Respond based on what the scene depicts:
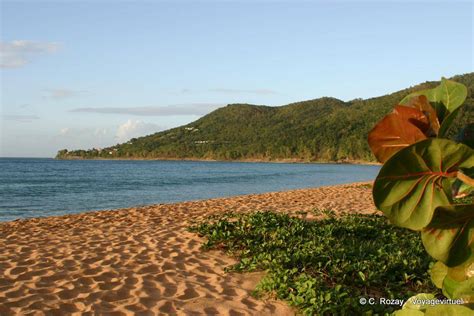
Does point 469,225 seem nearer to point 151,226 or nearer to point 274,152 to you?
point 151,226

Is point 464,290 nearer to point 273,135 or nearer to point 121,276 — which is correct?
point 121,276

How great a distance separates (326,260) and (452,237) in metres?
5.04

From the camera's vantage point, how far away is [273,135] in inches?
5266

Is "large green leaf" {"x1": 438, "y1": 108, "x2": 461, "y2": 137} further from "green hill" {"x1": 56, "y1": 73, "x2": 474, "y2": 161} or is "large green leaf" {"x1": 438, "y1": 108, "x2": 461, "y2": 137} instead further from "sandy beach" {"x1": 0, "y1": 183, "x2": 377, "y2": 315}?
"green hill" {"x1": 56, "y1": 73, "x2": 474, "y2": 161}

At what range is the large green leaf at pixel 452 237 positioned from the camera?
680mm

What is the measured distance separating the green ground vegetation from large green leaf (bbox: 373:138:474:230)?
3756 mm

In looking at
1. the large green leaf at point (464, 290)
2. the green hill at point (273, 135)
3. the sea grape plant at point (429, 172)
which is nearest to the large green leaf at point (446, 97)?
the sea grape plant at point (429, 172)

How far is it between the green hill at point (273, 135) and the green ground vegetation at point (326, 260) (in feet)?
289

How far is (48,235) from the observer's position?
8.69 meters

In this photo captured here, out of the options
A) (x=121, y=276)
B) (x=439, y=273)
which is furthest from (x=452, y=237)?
(x=121, y=276)

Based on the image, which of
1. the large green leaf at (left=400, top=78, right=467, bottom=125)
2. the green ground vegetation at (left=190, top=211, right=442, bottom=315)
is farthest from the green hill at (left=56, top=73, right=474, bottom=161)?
the large green leaf at (left=400, top=78, right=467, bottom=125)

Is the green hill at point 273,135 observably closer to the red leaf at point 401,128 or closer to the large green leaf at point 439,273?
the large green leaf at point 439,273

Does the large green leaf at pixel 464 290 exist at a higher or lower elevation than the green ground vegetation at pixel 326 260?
higher

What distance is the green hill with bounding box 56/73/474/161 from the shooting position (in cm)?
10545
